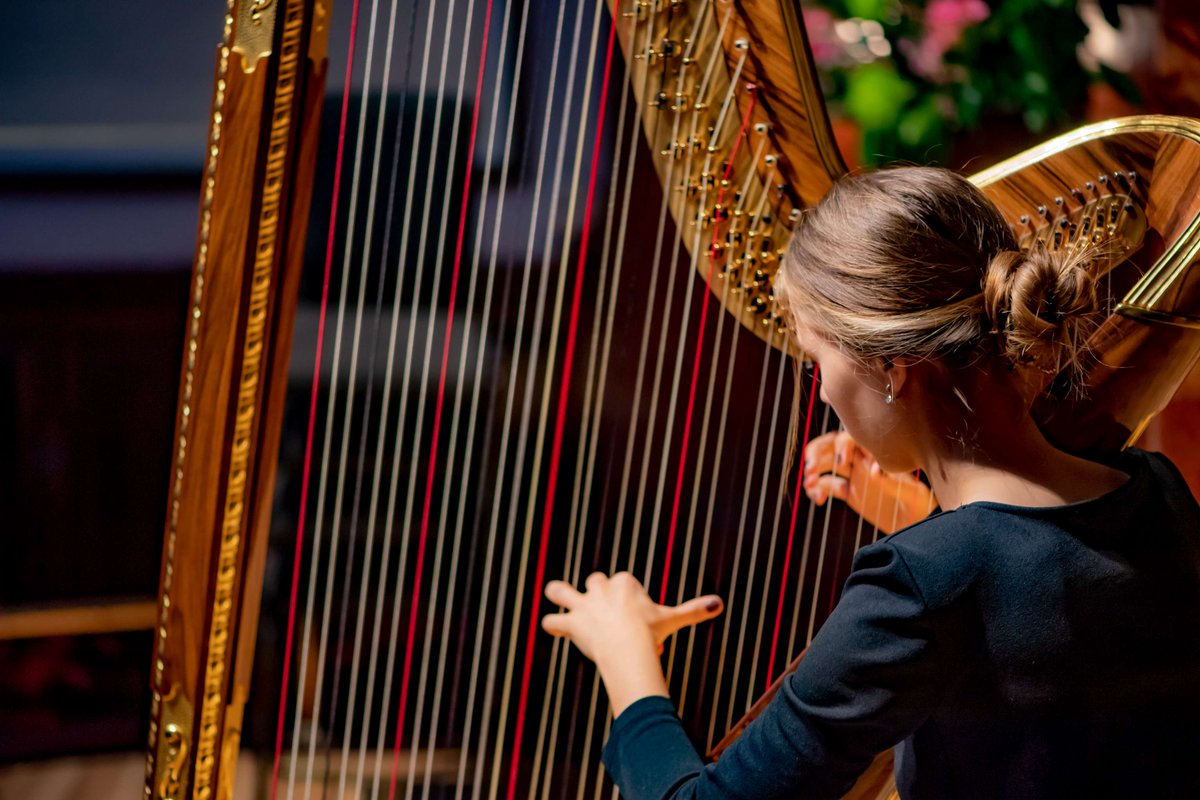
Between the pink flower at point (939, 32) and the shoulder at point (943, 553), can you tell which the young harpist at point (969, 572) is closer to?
the shoulder at point (943, 553)

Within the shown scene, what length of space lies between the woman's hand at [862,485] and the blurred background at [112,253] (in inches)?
A: 25.1

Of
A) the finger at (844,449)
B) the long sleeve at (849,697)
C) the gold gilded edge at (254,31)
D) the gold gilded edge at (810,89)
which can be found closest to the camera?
the long sleeve at (849,697)

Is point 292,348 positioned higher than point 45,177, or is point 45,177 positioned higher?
point 45,177

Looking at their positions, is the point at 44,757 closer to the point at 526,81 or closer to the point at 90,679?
the point at 90,679

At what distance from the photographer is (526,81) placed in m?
1.02

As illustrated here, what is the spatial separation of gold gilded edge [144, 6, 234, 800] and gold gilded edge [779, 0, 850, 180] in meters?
0.46

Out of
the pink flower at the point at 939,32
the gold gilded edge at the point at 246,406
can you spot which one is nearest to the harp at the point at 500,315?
the gold gilded edge at the point at 246,406

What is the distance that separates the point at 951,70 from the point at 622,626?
124 centimetres

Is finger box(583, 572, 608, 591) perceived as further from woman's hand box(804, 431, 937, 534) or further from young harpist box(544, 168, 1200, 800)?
woman's hand box(804, 431, 937, 534)

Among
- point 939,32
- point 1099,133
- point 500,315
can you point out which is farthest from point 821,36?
point 500,315

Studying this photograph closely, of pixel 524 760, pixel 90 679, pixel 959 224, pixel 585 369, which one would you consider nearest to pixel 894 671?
pixel 959 224

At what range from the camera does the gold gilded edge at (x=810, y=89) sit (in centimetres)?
97

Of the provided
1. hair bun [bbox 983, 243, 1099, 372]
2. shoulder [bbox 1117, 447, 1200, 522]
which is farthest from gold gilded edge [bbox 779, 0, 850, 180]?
shoulder [bbox 1117, 447, 1200, 522]

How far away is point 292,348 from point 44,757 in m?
1.00
